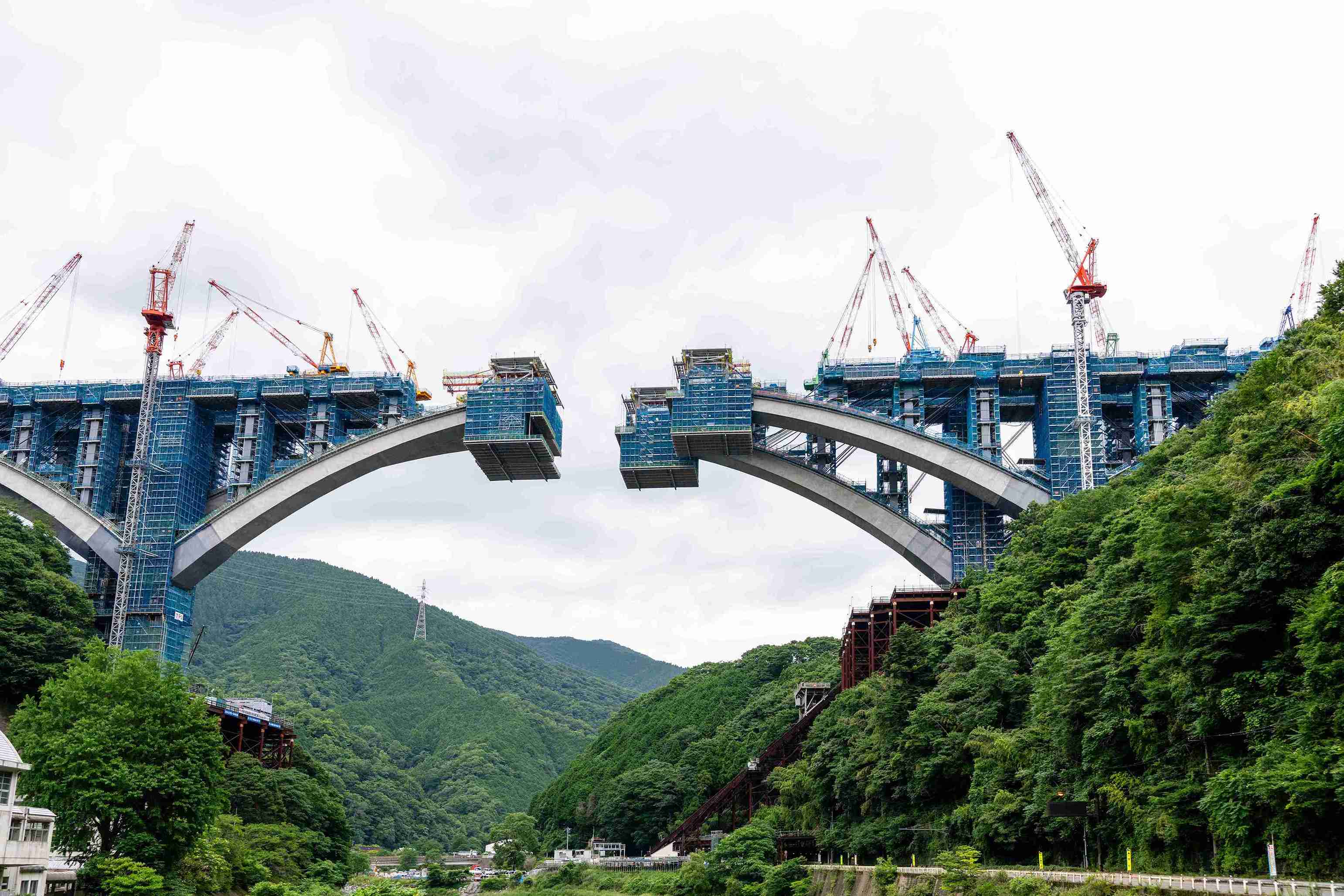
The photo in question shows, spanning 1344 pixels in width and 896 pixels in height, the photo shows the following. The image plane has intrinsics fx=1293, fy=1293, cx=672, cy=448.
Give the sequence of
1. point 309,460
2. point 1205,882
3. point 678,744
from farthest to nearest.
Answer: point 678,744 < point 309,460 < point 1205,882

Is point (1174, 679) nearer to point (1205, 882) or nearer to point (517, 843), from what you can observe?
point (1205, 882)

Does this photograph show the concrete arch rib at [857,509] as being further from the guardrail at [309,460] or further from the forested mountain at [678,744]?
the guardrail at [309,460]

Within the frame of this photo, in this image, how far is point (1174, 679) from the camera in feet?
126

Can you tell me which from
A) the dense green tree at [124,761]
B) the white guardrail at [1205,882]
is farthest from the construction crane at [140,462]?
the white guardrail at [1205,882]

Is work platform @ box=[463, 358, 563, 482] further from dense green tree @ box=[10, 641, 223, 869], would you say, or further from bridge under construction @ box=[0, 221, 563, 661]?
dense green tree @ box=[10, 641, 223, 869]

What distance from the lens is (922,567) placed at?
89.8 metres

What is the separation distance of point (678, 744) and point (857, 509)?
4445 cm

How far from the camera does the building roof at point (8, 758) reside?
41.4 metres

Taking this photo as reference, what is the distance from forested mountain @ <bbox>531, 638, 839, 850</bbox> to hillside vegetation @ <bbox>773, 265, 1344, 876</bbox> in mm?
40342

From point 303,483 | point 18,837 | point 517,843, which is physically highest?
point 303,483

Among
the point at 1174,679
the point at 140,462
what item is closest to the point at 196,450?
the point at 140,462

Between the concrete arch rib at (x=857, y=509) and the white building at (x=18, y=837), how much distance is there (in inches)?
2154

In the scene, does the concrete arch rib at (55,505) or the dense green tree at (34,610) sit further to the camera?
the concrete arch rib at (55,505)

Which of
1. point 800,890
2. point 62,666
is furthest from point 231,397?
point 800,890
